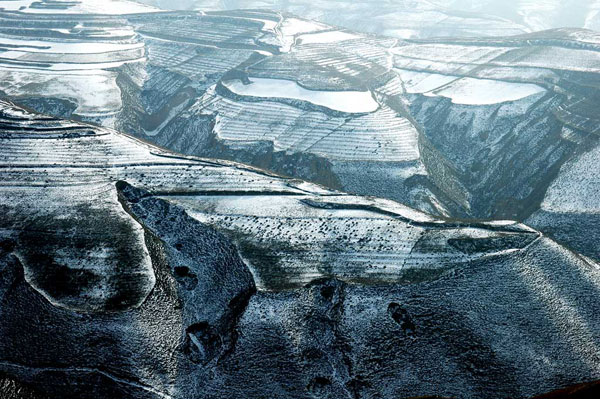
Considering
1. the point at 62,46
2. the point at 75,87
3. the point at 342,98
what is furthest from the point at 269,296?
the point at 62,46

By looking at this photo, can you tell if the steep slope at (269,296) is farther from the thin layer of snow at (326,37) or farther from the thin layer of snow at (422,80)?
the thin layer of snow at (326,37)

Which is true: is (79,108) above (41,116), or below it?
below

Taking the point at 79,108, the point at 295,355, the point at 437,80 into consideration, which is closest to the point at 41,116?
the point at 79,108

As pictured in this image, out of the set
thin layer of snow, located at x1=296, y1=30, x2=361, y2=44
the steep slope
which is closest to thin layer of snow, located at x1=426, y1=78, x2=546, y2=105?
thin layer of snow, located at x1=296, y1=30, x2=361, y2=44

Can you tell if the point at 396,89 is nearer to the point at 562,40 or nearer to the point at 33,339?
the point at 562,40

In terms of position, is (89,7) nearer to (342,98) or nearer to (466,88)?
(342,98)

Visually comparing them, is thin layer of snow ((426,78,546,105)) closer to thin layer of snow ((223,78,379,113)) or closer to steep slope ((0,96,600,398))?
thin layer of snow ((223,78,379,113))
